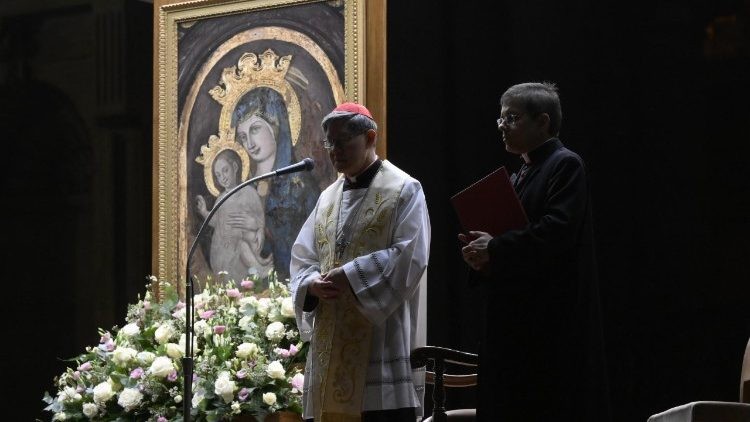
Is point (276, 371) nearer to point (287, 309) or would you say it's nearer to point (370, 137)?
point (287, 309)

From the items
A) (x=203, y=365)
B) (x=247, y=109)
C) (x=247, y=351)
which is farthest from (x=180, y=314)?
(x=247, y=109)

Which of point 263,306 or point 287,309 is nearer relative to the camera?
point 287,309

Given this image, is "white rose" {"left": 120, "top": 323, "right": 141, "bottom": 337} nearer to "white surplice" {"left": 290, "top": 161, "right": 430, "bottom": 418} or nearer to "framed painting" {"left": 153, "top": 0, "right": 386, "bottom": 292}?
"framed painting" {"left": 153, "top": 0, "right": 386, "bottom": 292}

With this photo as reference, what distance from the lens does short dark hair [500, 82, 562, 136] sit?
439 cm

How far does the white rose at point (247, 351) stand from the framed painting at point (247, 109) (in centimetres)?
83

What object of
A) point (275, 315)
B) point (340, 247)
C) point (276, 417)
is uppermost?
point (340, 247)

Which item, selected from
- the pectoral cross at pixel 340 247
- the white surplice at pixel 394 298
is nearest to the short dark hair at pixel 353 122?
the white surplice at pixel 394 298

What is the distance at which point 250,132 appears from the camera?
6.69 metres

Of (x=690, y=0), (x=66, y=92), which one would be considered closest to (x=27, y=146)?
(x=66, y=92)

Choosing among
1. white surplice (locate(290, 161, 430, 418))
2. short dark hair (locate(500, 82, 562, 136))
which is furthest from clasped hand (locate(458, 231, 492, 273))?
white surplice (locate(290, 161, 430, 418))

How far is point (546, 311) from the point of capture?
4.17 meters

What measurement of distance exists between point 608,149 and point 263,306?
1.78 m

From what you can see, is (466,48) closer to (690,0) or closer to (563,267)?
(690,0)

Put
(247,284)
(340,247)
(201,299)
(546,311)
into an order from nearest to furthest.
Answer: (546,311), (340,247), (201,299), (247,284)
